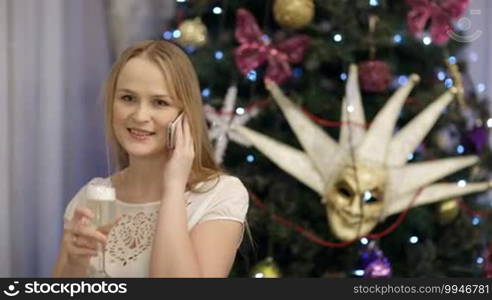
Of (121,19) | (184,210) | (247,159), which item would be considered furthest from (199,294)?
(121,19)

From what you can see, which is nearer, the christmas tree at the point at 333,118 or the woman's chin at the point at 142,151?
the woman's chin at the point at 142,151

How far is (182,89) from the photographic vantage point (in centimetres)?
126

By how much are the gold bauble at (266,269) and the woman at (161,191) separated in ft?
3.01

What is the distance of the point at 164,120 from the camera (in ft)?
4.17

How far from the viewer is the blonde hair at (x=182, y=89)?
126 cm

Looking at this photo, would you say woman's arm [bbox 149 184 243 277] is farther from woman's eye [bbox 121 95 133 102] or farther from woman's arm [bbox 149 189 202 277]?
woman's eye [bbox 121 95 133 102]

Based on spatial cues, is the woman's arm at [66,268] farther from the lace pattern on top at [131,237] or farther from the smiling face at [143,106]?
the smiling face at [143,106]

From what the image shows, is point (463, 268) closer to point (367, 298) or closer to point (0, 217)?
point (367, 298)

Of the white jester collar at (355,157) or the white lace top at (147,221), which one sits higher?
the white jester collar at (355,157)

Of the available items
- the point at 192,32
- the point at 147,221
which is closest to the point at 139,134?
the point at 147,221

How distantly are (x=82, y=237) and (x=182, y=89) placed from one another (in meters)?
0.27

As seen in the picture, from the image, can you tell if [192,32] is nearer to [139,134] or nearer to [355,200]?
[355,200]

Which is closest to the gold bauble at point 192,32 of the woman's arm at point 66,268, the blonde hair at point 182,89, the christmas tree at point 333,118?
the christmas tree at point 333,118

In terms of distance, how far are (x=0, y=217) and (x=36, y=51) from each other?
0.48 meters
